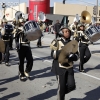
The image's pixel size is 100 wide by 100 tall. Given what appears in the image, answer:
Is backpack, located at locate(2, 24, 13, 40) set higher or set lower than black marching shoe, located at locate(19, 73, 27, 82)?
higher

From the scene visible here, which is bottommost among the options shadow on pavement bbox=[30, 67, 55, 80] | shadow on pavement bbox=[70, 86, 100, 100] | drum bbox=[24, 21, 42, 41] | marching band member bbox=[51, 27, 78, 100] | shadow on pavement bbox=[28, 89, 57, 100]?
shadow on pavement bbox=[70, 86, 100, 100]

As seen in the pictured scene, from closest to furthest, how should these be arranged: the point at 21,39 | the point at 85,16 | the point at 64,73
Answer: the point at 64,73, the point at 21,39, the point at 85,16

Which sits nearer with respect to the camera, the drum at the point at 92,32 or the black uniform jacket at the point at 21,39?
the black uniform jacket at the point at 21,39

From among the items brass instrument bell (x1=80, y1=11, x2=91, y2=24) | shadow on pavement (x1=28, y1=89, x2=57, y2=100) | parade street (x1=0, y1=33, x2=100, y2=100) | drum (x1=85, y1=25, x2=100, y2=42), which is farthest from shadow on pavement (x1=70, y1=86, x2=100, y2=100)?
brass instrument bell (x1=80, y1=11, x2=91, y2=24)

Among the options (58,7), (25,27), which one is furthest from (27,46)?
(58,7)

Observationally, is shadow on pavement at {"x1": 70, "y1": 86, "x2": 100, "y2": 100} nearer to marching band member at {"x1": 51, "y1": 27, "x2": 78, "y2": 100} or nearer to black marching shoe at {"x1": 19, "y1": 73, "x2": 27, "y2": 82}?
marching band member at {"x1": 51, "y1": 27, "x2": 78, "y2": 100}

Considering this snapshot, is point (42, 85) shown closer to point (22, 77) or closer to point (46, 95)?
point (22, 77)

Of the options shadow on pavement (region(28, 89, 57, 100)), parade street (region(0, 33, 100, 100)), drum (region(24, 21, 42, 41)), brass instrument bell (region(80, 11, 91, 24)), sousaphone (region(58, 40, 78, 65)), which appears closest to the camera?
sousaphone (region(58, 40, 78, 65))

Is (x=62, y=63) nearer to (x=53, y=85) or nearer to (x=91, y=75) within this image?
(x=53, y=85)

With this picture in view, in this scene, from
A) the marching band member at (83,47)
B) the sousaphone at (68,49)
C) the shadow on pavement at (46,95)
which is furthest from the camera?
the marching band member at (83,47)

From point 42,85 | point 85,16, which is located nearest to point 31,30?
point 42,85

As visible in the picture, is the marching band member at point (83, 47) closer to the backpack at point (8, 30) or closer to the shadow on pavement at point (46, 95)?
the backpack at point (8, 30)

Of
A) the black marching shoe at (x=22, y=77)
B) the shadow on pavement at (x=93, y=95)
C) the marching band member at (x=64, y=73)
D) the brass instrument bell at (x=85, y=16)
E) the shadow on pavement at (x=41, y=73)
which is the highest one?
the brass instrument bell at (x=85, y=16)

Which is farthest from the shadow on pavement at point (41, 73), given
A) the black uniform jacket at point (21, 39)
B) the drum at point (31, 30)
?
the drum at point (31, 30)
